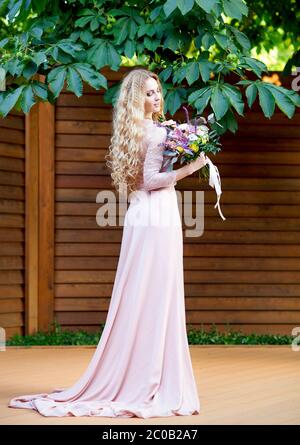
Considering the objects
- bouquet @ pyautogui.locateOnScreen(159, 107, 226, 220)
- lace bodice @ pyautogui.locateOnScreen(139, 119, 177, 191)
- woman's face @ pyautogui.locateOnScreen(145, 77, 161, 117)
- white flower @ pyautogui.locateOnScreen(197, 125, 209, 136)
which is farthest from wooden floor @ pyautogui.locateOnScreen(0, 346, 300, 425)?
woman's face @ pyautogui.locateOnScreen(145, 77, 161, 117)

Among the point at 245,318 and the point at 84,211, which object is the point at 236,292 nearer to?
the point at 245,318

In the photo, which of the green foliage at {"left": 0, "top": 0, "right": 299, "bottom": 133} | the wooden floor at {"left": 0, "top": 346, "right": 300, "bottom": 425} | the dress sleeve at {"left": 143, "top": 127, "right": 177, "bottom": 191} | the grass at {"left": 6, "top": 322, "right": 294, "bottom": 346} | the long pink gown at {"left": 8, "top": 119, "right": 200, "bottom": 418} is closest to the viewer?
the wooden floor at {"left": 0, "top": 346, "right": 300, "bottom": 425}

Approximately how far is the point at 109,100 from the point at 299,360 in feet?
7.69

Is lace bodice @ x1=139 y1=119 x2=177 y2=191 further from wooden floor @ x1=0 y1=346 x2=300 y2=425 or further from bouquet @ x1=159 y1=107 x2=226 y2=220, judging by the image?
wooden floor @ x1=0 y1=346 x2=300 y2=425

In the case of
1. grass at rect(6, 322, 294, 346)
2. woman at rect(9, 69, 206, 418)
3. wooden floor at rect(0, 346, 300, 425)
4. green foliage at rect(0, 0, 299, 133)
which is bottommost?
wooden floor at rect(0, 346, 300, 425)

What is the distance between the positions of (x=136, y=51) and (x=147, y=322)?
2090mm

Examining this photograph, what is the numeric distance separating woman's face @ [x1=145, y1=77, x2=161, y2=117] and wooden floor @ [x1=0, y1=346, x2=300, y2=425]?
1532mm

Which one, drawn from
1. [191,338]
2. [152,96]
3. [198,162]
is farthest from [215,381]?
[191,338]

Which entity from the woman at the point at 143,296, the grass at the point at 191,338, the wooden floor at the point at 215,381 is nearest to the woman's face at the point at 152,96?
the woman at the point at 143,296

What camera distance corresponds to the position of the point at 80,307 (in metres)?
8.22

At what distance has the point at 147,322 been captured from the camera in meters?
4.83

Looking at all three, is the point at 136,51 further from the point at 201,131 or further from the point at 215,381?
the point at 215,381

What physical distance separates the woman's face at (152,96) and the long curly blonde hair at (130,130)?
0.02 m

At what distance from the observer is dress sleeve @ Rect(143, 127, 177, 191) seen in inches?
191
